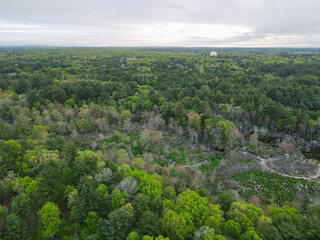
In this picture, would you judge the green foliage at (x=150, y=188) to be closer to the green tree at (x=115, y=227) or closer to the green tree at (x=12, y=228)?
the green tree at (x=115, y=227)

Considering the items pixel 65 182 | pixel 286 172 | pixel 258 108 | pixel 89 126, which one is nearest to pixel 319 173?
pixel 286 172

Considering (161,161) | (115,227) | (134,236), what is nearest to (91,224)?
(115,227)

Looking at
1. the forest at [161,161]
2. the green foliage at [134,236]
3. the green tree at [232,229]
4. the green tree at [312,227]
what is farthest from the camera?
the forest at [161,161]

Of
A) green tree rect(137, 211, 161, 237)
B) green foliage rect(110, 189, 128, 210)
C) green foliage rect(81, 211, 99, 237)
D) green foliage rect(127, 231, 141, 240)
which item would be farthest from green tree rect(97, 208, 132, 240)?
green foliage rect(110, 189, 128, 210)

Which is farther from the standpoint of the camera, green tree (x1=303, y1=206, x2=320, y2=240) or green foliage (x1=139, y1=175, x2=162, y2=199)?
green foliage (x1=139, y1=175, x2=162, y2=199)

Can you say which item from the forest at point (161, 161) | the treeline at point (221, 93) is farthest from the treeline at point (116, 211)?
the treeline at point (221, 93)

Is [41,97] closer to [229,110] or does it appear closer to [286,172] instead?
[229,110]

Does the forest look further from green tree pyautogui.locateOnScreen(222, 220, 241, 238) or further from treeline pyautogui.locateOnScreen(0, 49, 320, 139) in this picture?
treeline pyautogui.locateOnScreen(0, 49, 320, 139)

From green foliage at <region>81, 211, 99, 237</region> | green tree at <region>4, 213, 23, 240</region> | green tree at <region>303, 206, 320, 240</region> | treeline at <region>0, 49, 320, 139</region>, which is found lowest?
green foliage at <region>81, 211, 99, 237</region>
